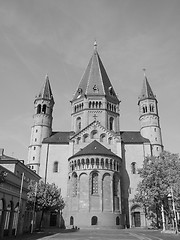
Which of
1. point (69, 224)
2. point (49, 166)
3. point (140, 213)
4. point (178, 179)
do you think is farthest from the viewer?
point (49, 166)

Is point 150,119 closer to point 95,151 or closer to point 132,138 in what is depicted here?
point 132,138

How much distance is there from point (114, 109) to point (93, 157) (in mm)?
21318

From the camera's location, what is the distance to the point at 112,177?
48.1 m

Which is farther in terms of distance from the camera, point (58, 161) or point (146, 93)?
point (146, 93)

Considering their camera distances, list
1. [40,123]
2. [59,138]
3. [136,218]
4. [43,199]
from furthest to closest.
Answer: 1. [40,123]
2. [59,138]
3. [136,218]
4. [43,199]

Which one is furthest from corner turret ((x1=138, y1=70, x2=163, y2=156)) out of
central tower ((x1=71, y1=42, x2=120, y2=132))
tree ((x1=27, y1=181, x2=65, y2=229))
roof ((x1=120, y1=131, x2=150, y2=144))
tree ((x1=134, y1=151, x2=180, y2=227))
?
tree ((x1=27, y1=181, x2=65, y2=229))

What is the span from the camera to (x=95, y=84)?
6781cm

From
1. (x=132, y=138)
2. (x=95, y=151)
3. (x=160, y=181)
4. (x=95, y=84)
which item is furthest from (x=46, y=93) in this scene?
→ (x=160, y=181)

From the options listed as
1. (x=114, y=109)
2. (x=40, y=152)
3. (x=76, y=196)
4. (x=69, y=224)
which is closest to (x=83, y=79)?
(x=114, y=109)

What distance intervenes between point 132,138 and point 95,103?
541 inches

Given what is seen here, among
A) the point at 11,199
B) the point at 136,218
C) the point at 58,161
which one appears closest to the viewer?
the point at 11,199

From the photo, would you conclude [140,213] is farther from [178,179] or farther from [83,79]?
[83,79]

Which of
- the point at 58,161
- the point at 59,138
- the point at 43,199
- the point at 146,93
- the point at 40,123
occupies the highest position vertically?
the point at 146,93

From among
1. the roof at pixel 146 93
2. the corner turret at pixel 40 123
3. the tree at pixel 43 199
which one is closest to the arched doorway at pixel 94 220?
the tree at pixel 43 199
